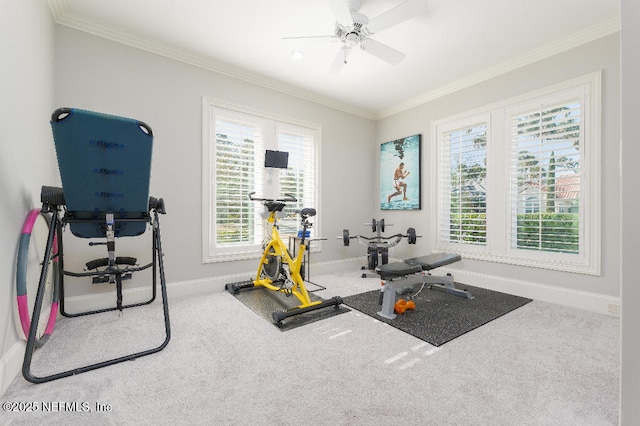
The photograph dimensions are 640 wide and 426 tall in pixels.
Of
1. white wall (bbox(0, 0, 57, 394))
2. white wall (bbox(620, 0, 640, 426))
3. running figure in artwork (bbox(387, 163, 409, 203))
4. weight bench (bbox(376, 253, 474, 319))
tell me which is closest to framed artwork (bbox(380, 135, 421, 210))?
running figure in artwork (bbox(387, 163, 409, 203))

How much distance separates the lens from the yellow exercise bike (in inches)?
103

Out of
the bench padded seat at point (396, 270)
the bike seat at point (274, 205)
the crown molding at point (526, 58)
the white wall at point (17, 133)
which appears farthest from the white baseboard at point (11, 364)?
the crown molding at point (526, 58)

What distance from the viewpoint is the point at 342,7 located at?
7.16 ft

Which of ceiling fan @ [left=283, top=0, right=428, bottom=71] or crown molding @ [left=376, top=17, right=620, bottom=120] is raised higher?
crown molding @ [left=376, top=17, right=620, bottom=120]

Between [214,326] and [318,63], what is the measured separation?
3156mm

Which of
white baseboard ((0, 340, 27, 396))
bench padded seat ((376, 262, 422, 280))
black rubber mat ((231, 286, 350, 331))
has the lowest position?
black rubber mat ((231, 286, 350, 331))

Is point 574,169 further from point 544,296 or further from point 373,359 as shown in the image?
point 373,359

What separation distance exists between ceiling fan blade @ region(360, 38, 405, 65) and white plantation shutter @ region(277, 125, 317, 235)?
5.53 feet

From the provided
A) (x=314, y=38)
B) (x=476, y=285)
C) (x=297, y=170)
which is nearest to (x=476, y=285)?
(x=476, y=285)

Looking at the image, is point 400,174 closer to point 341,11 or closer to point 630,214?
point 341,11

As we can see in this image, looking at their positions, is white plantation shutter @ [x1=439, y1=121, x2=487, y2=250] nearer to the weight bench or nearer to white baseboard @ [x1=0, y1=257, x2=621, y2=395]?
white baseboard @ [x1=0, y1=257, x2=621, y2=395]

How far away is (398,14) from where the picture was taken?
7.27 feet

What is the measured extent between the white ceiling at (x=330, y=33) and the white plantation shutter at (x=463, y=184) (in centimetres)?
74

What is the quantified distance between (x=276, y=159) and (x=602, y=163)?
360 centimetres
